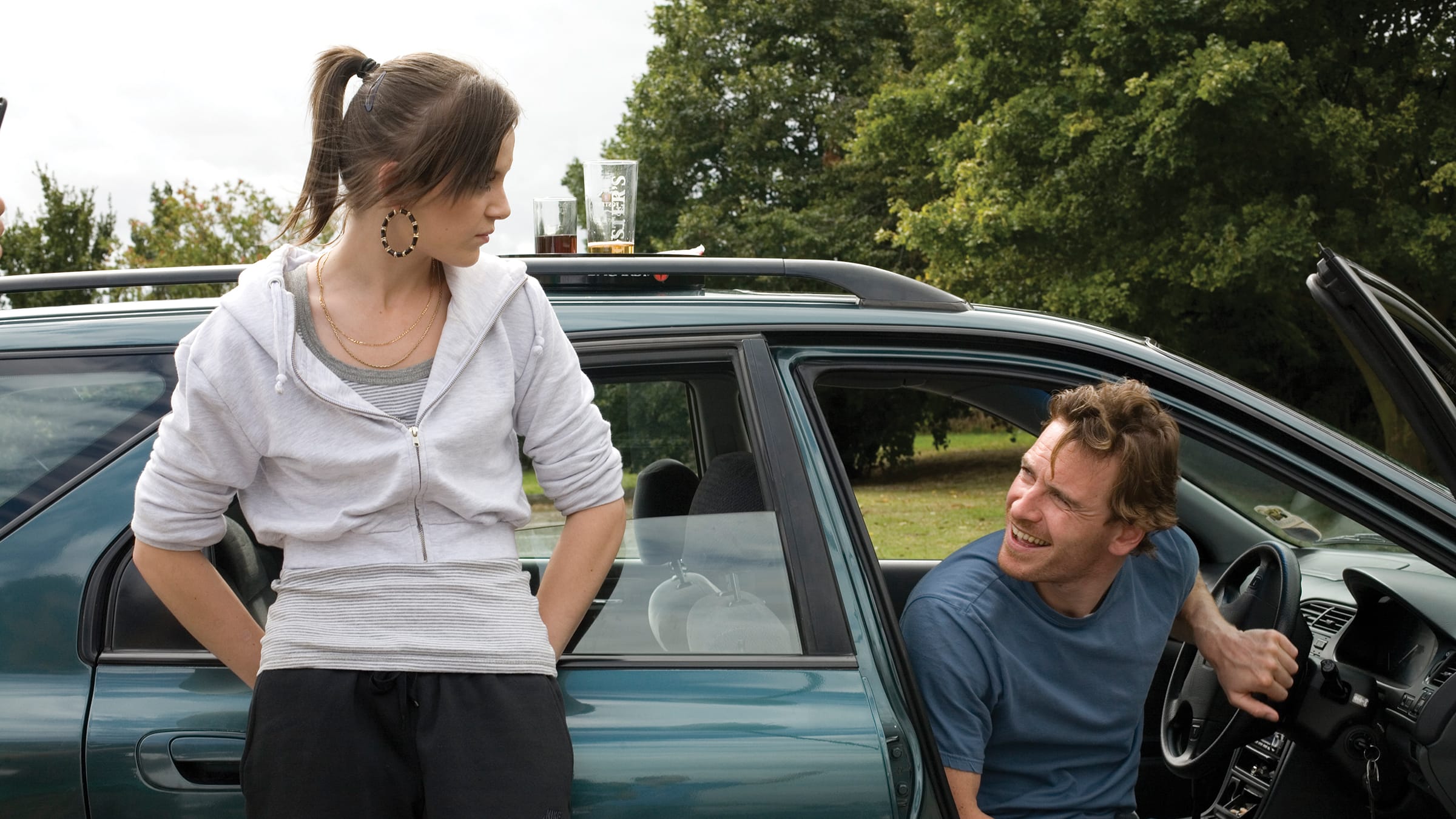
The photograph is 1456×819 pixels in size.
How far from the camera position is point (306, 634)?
157 cm

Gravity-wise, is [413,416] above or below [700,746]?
above

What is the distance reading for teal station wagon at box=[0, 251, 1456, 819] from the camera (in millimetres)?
1761

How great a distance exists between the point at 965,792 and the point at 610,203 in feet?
5.09

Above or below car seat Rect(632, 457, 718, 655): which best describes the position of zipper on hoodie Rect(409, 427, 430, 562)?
above

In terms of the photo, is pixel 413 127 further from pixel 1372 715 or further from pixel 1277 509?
pixel 1277 509

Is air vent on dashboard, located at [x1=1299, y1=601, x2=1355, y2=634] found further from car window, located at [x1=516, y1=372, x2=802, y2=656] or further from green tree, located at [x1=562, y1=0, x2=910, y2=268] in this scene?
green tree, located at [x1=562, y1=0, x2=910, y2=268]

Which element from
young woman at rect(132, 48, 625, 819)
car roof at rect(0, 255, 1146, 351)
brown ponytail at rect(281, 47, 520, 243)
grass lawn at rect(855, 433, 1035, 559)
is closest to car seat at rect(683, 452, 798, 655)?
car roof at rect(0, 255, 1146, 351)

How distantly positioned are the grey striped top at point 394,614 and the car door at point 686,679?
25cm

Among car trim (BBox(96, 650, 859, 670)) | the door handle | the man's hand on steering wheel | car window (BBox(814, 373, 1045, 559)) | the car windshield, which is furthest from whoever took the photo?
car window (BBox(814, 373, 1045, 559))

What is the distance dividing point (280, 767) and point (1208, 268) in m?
14.8

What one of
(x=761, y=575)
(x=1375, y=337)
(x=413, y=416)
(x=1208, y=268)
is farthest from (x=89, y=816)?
(x=1208, y=268)

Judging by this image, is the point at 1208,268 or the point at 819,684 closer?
the point at 819,684

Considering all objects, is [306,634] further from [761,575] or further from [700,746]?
[761,575]

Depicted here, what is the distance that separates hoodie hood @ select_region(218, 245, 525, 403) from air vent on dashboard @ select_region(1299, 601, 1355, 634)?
1.88 metres
